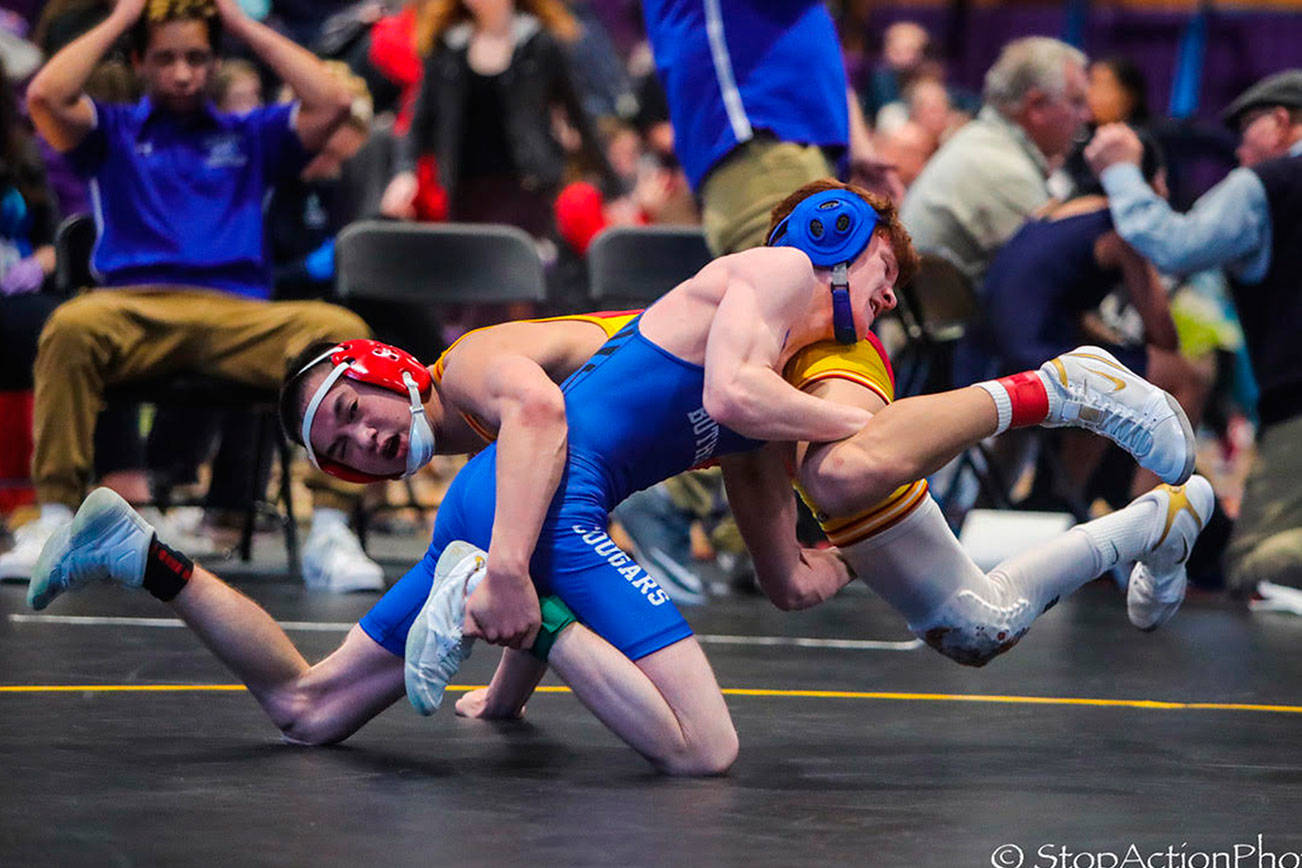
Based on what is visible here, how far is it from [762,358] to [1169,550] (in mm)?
903

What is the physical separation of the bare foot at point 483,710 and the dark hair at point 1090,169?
3097 millimetres

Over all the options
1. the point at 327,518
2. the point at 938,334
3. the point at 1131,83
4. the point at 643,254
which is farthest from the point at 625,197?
the point at 327,518

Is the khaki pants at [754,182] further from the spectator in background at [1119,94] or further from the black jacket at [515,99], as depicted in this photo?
the spectator in background at [1119,94]

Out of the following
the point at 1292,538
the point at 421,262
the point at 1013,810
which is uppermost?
the point at 1013,810

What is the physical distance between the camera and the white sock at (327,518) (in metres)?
5.45

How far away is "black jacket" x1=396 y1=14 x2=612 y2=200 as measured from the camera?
25.2 feet

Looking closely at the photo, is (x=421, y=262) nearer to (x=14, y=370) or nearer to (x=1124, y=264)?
(x=14, y=370)

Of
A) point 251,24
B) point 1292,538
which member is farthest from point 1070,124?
point 251,24

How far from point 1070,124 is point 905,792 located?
4.21 m

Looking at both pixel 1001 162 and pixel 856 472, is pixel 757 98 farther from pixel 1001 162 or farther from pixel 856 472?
pixel 856 472

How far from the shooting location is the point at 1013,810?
8.78 feet

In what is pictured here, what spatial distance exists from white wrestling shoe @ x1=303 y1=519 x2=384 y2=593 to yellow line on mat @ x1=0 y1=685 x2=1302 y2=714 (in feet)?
4.80

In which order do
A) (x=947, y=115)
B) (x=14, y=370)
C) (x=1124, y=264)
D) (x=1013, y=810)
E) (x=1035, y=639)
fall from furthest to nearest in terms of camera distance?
(x=947, y=115) < (x=14, y=370) < (x=1124, y=264) < (x=1035, y=639) < (x=1013, y=810)

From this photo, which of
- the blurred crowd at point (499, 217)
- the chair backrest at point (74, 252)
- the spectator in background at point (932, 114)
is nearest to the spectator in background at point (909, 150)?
the blurred crowd at point (499, 217)
